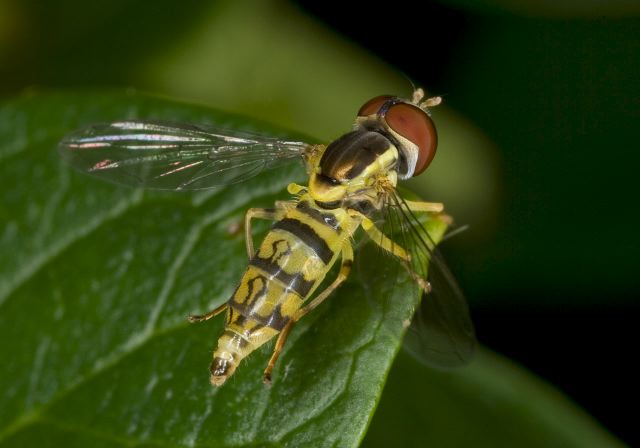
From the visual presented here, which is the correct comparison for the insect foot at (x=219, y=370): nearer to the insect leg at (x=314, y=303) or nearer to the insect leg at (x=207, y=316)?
the insect leg at (x=314, y=303)

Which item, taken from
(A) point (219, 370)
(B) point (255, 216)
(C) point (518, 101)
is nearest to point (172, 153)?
(B) point (255, 216)

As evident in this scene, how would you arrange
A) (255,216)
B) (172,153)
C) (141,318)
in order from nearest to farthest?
1. (141,318)
2. (255,216)
3. (172,153)

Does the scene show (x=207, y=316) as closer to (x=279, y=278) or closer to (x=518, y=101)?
(x=279, y=278)

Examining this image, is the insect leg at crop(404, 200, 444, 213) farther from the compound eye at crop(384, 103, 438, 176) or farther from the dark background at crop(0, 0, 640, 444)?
the dark background at crop(0, 0, 640, 444)

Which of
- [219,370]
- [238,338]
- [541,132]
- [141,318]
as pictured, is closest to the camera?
[219,370]

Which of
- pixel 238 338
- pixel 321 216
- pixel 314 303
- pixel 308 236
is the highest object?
pixel 321 216

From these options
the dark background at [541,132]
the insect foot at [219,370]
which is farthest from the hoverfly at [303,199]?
the dark background at [541,132]

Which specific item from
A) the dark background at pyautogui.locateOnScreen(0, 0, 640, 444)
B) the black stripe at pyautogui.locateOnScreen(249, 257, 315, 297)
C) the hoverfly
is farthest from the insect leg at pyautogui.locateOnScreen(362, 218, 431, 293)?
the dark background at pyautogui.locateOnScreen(0, 0, 640, 444)

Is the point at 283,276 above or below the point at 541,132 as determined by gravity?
below
